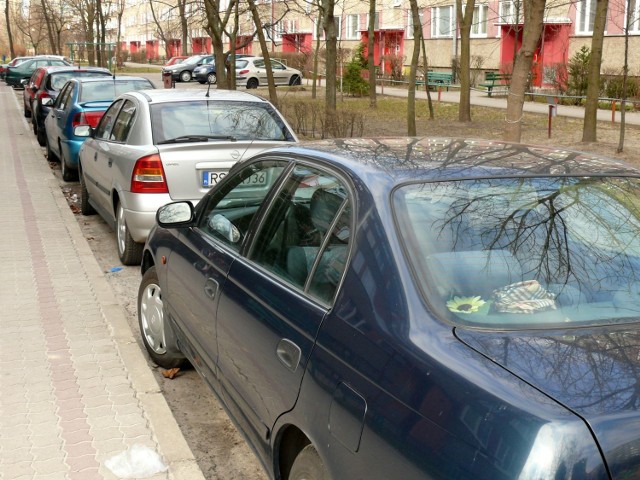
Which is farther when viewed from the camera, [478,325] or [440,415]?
[478,325]

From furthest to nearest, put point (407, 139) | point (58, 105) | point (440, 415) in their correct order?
point (58, 105)
point (407, 139)
point (440, 415)

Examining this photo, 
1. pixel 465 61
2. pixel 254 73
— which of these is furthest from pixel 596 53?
pixel 254 73

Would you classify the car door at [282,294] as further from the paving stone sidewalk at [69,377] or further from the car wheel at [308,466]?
the paving stone sidewalk at [69,377]

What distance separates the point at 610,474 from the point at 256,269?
200cm

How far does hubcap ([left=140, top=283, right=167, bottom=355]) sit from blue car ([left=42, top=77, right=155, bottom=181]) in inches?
291

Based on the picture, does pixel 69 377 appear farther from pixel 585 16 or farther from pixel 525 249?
pixel 585 16

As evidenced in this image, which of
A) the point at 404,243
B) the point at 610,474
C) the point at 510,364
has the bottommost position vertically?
the point at 610,474

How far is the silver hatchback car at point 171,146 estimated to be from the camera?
7.55 metres

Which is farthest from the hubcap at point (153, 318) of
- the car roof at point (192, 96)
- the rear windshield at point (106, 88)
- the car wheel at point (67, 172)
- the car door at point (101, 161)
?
the car wheel at point (67, 172)

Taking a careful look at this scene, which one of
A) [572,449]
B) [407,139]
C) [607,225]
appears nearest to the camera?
[572,449]

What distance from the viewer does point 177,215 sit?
4746 millimetres

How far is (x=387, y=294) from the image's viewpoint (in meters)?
2.63

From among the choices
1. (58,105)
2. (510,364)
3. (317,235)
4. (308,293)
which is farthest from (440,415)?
(58,105)

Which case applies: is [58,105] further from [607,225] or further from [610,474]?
[610,474]
